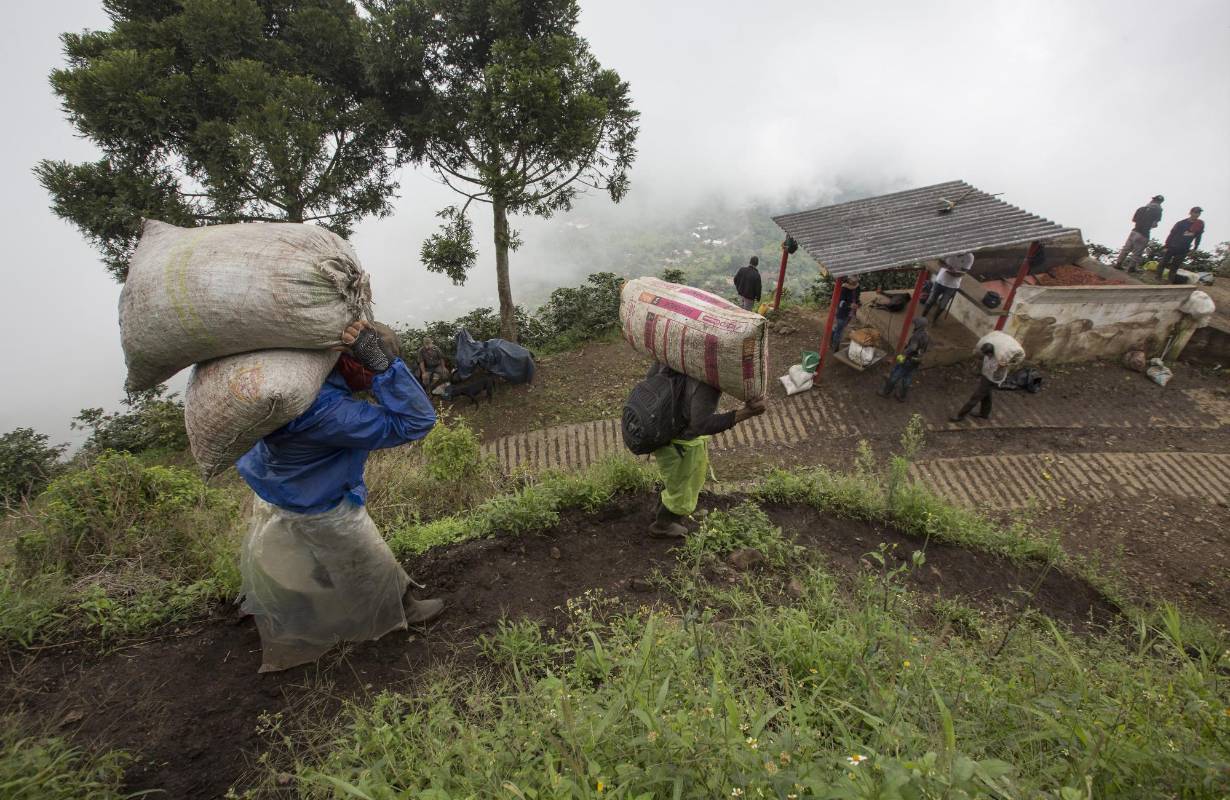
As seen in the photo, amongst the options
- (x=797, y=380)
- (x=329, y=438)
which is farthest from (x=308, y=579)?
(x=797, y=380)

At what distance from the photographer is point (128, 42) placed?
7.70 m

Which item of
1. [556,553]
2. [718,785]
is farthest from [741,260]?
[718,785]

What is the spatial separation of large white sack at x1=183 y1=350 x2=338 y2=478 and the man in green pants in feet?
7.44

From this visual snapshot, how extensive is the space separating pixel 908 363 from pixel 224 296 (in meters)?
7.88

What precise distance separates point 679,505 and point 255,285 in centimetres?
297

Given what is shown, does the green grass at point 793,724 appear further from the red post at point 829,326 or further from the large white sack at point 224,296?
the red post at point 829,326

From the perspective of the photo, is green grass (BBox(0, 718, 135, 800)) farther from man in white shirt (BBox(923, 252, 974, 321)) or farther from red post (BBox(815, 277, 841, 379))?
man in white shirt (BBox(923, 252, 974, 321))

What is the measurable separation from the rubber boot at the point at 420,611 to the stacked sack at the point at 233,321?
4.39ft

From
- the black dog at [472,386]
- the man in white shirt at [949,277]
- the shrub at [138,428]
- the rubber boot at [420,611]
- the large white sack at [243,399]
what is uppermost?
the large white sack at [243,399]

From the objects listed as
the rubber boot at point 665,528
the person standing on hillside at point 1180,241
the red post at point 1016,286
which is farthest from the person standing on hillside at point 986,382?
the person standing on hillside at point 1180,241

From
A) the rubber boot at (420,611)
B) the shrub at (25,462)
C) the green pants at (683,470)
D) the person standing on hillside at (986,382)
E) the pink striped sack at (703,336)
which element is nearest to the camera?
the rubber boot at (420,611)

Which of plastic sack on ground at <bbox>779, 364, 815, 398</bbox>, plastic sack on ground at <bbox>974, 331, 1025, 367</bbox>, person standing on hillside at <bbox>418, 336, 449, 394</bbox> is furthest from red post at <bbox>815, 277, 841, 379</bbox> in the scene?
person standing on hillside at <bbox>418, 336, 449, 394</bbox>

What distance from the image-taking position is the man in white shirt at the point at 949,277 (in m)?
8.39

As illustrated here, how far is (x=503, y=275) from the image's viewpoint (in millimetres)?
10133
